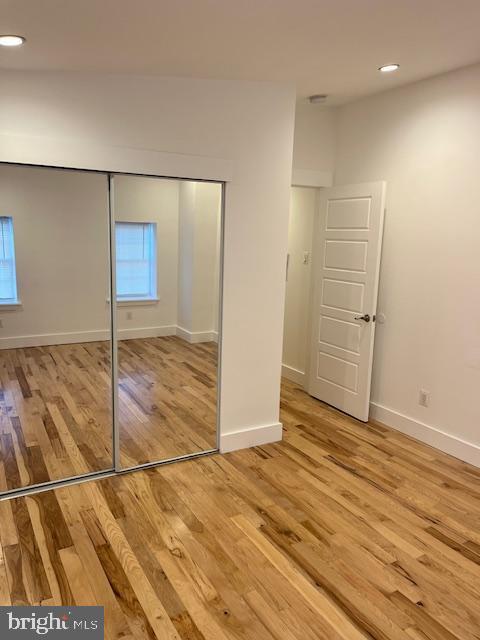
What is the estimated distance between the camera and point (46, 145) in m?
2.57

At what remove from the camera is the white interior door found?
385 cm

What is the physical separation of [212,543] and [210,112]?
2583 mm

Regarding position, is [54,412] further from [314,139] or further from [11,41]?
[314,139]

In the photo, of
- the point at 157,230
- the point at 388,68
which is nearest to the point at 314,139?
the point at 388,68

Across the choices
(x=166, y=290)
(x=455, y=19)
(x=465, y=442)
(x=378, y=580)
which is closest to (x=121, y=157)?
(x=166, y=290)

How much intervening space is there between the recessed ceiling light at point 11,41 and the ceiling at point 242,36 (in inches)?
1.5

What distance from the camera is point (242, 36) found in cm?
222

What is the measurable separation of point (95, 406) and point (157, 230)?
1.28 meters

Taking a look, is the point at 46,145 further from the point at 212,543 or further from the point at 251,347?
the point at 212,543

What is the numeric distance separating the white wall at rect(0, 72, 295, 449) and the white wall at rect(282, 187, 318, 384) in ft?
4.33

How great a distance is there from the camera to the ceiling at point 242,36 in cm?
186

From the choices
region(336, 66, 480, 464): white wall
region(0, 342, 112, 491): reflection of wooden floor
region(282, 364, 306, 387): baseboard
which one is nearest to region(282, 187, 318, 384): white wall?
region(282, 364, 306, 387): baseboard

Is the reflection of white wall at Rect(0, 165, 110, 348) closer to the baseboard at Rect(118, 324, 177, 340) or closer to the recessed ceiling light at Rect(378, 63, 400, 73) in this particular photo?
the baseboard at Rect(118, 324, 177, 340)

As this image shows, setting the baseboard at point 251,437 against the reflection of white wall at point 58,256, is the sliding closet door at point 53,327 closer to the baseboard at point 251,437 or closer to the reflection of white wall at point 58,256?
the reflection of white wall at point 58,256
